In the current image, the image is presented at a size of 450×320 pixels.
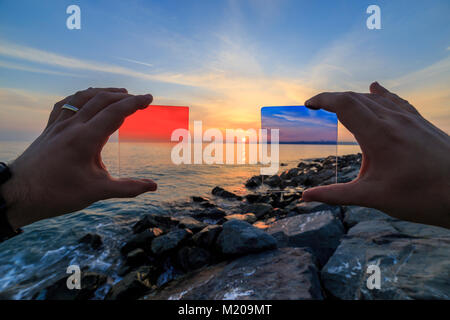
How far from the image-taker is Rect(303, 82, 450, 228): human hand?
1.05m

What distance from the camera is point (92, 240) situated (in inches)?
185

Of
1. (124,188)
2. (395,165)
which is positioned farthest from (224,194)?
(395,165)

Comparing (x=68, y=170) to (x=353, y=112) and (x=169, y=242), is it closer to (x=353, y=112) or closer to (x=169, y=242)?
(x=353, y=112)

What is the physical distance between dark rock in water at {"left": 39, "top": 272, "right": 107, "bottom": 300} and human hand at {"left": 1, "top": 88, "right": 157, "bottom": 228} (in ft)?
8.75

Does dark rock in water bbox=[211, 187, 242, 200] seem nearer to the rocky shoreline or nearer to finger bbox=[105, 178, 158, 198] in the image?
the rocky shoreline

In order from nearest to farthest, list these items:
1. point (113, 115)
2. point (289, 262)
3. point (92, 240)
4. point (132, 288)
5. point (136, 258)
→ point (113, 115)
point (289, 262)
point (132, 288)
point (136, 258)
point (92, 240)

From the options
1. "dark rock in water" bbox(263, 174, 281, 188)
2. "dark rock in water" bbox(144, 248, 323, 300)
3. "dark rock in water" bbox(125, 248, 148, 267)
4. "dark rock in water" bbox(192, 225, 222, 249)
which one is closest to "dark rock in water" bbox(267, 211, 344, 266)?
"dark rock in water" bbox(144, 248, 323, 300)

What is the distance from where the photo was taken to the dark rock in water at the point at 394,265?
1771 millimetres

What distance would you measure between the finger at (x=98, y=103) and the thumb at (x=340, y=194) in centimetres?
157

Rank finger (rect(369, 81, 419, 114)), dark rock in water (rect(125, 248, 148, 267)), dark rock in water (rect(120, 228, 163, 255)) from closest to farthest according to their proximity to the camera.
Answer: finger (rect(369, 81, 419, 114)) → dark rock in water (rect(125, 248, 148, 267)) → dark rock in water (rect(120, 228, 163, 255))

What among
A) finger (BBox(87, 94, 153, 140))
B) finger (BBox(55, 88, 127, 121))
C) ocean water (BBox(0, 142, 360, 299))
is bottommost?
ocean water (BBox(0, 142, 360, 299))

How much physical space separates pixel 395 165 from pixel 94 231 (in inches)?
261

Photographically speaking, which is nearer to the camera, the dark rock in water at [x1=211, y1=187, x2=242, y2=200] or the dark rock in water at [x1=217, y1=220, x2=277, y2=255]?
the dark rock in water at [x1=217, y1=220, x2=277, y2=255]
